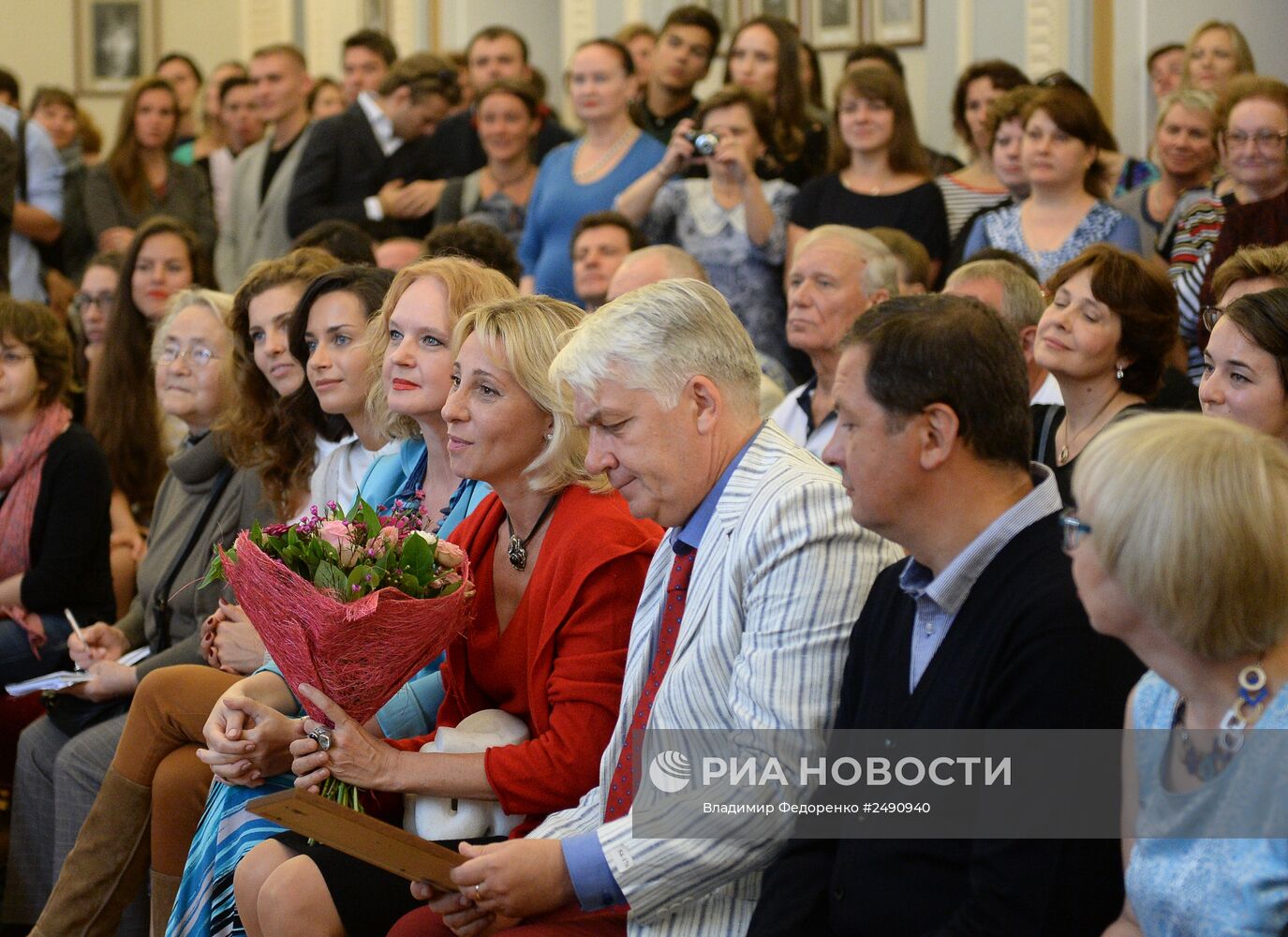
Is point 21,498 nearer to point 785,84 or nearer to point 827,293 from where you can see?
point 827,293

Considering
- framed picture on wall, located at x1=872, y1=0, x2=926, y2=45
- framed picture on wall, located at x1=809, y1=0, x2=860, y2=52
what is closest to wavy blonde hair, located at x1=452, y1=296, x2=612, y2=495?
framed picture on wall, located at x1=872, y1=0, x2=926, y2=45

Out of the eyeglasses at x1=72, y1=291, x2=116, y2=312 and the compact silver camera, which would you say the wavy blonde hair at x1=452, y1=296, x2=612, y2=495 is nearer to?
the compact silver camera

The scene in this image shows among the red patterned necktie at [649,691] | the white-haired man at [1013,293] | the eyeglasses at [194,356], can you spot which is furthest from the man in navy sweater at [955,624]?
the eyeglasses at [194,356]

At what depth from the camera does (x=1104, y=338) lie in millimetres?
3590

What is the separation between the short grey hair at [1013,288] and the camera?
424cm

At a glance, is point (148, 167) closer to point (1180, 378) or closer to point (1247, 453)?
point (1180, 378)

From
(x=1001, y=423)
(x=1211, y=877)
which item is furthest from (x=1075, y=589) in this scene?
(x=1211, y=877)

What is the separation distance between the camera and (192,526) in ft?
13.6

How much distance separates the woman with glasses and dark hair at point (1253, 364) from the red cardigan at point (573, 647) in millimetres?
1034

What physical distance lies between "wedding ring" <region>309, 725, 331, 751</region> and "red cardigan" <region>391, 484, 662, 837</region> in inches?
10.6

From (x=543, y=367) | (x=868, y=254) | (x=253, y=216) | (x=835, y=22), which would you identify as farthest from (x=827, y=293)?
(x=835, y=22)

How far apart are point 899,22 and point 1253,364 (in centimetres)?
573

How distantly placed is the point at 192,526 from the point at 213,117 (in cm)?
508

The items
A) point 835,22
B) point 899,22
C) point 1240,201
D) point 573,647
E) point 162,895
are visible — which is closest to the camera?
point 573,647
